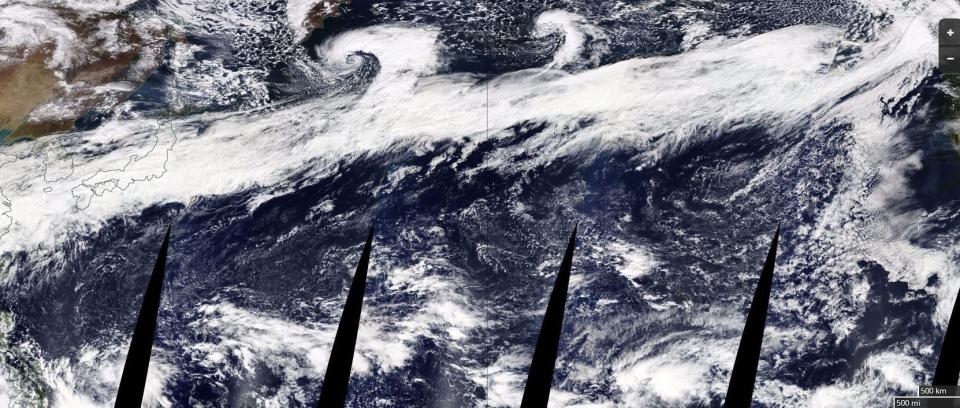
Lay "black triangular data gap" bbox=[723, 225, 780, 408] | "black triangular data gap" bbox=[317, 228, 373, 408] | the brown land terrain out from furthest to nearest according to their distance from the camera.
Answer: the brown land terrain, "black triangular data gap" bbox=[317, 228, 373, 408], "black triangular data gap" bbox=[723, 225, 780, 408]

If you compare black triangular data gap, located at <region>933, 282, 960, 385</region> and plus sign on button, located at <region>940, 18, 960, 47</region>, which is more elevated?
plus sign on button, located at <region>940, 18, 960, 47</region>

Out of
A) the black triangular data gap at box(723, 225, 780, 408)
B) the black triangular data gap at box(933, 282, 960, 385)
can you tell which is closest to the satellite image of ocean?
the black triangular data gap at box(933, 282, 960, 385)

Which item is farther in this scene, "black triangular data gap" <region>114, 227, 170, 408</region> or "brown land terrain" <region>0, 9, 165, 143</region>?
"brown land terrain" <region>0, 9, 165, 143</region>

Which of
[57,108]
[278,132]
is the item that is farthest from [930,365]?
[57,108]

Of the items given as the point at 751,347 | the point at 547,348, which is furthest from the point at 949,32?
the point at 547,348

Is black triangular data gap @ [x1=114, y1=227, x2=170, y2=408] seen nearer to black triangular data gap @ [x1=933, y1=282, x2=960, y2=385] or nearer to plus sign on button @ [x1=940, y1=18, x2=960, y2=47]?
black triangular data gap @ [x1=933, y1=282, x2=960, y2=385]

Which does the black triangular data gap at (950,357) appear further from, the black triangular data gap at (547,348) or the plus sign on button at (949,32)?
the black triangular data gap at (547,348)

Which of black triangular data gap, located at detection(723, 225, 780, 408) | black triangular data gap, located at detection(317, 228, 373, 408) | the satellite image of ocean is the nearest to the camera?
black triangular data gap, located at detection(723, 225, 780, 408)
